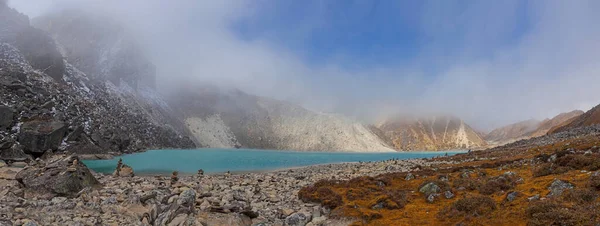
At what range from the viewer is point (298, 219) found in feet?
53.6

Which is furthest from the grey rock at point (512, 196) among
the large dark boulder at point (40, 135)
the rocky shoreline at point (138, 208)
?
the large dark boulder at point (40, 135)

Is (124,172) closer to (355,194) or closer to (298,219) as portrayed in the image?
(298,219)

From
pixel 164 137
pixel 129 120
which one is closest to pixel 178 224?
pixel 129 120

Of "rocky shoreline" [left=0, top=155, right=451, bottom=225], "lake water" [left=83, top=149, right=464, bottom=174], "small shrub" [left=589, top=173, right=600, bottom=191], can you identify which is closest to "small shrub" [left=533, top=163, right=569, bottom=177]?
"small shrub" [left=589, top=173, right=600, bottom=191]

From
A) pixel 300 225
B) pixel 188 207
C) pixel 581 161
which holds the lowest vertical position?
pixel 300 225

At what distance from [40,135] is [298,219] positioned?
304 ft

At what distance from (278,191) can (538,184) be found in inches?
628

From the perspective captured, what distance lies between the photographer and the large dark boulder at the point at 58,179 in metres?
18.2

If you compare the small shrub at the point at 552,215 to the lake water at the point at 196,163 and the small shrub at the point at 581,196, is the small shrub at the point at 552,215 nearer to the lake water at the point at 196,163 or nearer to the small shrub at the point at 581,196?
the small shrub at the point at 581,196

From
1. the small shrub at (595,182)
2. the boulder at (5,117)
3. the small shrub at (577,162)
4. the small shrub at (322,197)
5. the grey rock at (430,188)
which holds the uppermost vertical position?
the boulder at (5,117)

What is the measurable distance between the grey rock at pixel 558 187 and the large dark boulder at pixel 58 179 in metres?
24.4

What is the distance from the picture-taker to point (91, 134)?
110 m

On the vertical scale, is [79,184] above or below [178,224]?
above

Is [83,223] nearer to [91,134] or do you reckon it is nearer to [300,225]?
[300,225]
